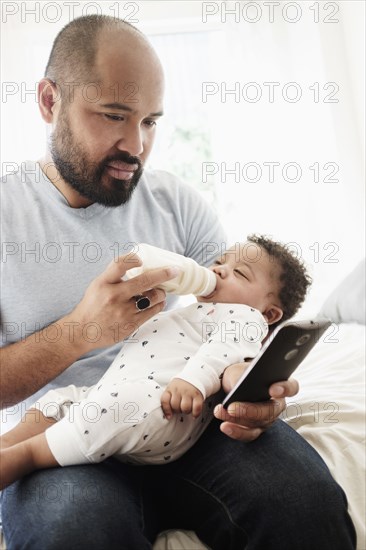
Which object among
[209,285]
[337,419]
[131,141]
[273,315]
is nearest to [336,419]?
[337,419]

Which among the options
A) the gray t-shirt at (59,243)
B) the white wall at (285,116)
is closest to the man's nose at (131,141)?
the gray t-shirt at (59,243)

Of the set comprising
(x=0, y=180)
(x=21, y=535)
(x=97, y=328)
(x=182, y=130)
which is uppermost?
(x=182, y=130)

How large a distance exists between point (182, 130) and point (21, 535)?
3053 mm

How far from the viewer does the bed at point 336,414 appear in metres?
1.04

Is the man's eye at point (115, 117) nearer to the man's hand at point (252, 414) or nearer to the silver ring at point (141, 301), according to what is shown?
the silver ring at point (141, 301)

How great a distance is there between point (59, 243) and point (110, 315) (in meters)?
0.28

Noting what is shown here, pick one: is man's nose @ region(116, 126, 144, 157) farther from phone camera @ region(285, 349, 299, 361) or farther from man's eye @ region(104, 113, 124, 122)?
phone camera @ region(285, 349, 299, 361)

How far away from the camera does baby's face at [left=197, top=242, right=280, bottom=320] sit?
1.34 m

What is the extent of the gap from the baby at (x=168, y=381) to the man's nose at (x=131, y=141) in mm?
325

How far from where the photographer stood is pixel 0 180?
1.41 metres

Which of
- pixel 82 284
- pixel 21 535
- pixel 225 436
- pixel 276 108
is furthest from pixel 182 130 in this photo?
pixel 21 535

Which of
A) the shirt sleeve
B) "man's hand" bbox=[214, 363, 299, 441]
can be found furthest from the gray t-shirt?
"man's hand" bbox=[214, 363, 299, 441]

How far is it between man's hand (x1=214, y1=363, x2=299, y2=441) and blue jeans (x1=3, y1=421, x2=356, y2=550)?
3 cm

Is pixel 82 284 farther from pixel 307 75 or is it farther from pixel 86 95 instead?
pixel 307 75
